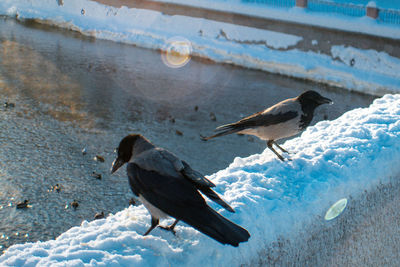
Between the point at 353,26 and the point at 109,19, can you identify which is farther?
the point at 109,19

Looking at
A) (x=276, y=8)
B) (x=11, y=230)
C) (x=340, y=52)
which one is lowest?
(x=11, y=230)

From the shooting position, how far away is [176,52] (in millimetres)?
19984

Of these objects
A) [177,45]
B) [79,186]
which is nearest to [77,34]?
[177,45]

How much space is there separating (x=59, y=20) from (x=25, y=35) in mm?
3830

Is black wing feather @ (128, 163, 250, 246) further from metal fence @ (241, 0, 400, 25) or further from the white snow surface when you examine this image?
metal fence @ (241, 0, 400, 25)

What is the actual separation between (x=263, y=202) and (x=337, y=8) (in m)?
17.0

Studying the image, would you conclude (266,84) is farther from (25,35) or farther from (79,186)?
(25,35)

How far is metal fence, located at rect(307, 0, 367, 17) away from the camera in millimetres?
18391

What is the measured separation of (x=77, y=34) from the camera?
22.4 m

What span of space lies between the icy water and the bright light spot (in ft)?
13.5

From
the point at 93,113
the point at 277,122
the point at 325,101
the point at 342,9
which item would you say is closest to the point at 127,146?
the point at 277,122

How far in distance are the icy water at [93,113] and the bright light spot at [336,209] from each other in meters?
4.11

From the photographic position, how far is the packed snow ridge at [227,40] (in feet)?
54.4

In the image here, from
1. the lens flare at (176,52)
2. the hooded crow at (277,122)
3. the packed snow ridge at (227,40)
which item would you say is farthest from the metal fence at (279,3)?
the hooded crow at (277,122)
